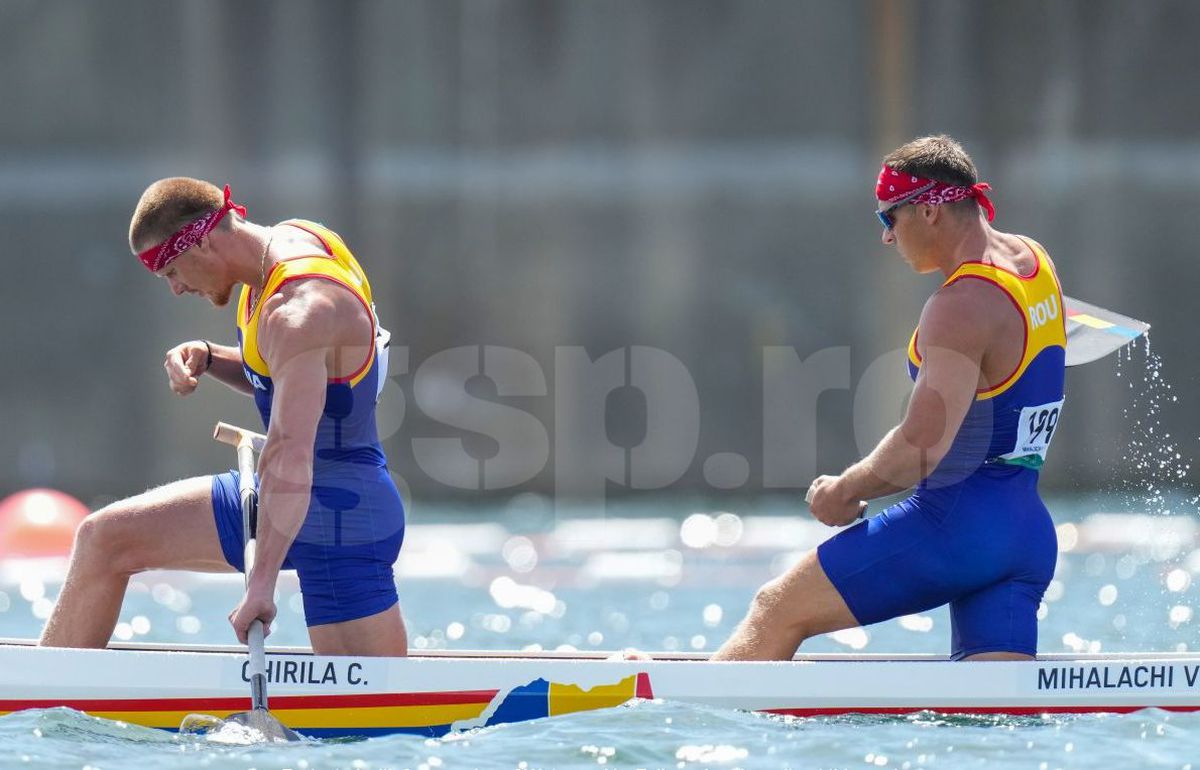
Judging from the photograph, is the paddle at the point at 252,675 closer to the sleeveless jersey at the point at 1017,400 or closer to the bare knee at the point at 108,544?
the bare knee at the point at 108,544

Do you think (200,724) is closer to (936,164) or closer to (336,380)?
(336,380)

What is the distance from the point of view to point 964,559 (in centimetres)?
438

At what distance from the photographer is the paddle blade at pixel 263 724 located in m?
4.30

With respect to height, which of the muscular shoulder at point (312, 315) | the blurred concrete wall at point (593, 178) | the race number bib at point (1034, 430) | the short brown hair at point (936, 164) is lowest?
the race number bib at point (1034, 430)

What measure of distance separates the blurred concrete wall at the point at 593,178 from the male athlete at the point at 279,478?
809cm

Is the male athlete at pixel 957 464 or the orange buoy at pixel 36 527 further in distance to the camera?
the orange buoy at pixel 36 527

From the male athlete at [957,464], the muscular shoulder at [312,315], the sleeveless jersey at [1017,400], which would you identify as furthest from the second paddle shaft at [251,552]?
the sleeveless jersey at [1017,400]

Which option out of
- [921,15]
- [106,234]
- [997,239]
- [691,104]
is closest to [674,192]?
[691,104]

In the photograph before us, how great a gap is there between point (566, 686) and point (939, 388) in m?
1.31

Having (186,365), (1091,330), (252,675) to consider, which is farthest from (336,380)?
(1091,330)

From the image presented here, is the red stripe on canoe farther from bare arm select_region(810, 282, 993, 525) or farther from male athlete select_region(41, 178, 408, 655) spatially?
bare arm select_region(810, 282, 993, 525)

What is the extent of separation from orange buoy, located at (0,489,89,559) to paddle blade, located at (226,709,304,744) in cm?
641

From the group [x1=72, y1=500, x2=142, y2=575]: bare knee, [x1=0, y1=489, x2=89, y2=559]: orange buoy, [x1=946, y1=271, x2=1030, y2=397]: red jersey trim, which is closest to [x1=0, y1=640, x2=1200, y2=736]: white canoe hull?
[x1=72, y1=500, x2=142, y2=575]: bare knee

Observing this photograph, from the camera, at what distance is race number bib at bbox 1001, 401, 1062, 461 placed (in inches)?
175
